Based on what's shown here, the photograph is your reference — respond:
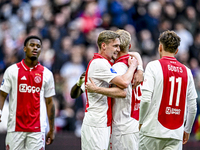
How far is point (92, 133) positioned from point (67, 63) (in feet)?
21.7

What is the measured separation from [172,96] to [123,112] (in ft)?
2.60

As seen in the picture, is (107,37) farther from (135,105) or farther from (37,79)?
(37,79)

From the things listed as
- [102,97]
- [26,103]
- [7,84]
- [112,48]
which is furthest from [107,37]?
[7,84]

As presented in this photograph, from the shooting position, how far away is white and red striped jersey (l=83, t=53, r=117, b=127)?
5449 mm

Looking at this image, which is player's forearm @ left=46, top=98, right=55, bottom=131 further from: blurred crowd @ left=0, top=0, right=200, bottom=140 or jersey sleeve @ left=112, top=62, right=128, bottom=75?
blurred crowd @ left=0, top=0, right=200, bottom=140

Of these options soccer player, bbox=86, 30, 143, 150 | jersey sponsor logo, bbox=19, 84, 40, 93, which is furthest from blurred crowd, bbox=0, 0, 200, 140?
soccer player, bbox=86, 30, 143, 150

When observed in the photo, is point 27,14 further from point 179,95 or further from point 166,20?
Result: point 179,95

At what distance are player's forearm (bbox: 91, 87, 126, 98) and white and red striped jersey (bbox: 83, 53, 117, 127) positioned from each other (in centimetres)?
13

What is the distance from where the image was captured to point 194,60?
12.0m

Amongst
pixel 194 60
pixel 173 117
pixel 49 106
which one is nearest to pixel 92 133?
pixel 173 117

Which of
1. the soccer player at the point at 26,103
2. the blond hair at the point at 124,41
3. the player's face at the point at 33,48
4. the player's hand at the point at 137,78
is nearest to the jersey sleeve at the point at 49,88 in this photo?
the soccer player at the point at 26,103

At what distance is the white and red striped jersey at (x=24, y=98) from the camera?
21.2 ft

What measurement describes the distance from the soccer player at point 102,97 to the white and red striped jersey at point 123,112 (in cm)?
13

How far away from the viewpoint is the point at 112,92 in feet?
17.7
